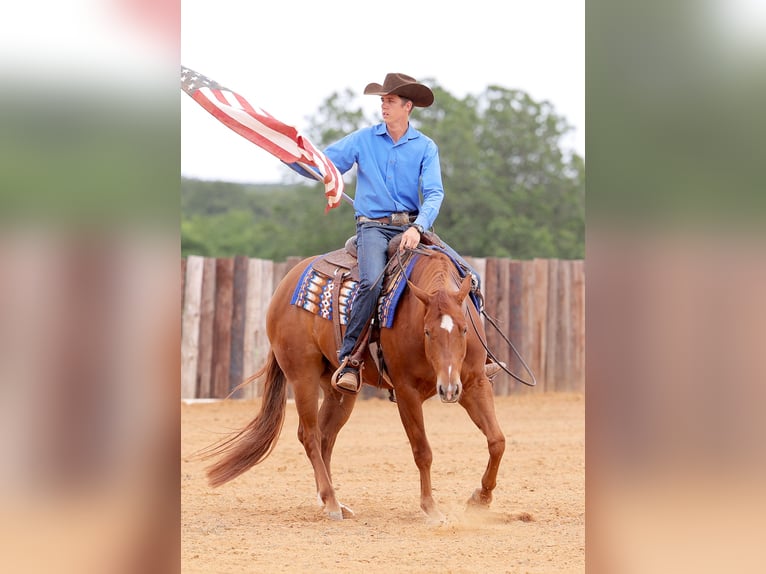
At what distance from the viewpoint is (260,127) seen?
6.16 metres

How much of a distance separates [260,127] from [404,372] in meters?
2.11

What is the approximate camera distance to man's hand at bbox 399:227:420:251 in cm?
702

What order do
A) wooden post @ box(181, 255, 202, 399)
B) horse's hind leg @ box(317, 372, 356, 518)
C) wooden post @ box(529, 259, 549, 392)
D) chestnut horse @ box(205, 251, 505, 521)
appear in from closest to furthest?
1. chestnut horse @ box(205, 251, 505, 521)
2. horse's hind leg @ box(317, 372, 356, 518)
3. wooden post @ box(181, 255, 202, 399)
4. wooden post @ box(529, 259, 549, 392)

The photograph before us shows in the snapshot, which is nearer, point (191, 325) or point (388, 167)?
point (388, 167)

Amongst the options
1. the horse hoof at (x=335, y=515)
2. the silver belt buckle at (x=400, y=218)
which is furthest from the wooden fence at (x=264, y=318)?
the horse hoof at (x=335, y=515)

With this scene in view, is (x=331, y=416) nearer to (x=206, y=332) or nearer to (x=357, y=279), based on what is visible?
(x=357, y=279)

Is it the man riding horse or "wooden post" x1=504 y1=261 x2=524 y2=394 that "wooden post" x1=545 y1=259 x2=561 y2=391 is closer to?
"wooden post" x1=504 y1=261 x2=524 y2=394

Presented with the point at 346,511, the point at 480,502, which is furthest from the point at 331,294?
the point at 480,502

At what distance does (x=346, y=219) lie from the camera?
25.5 meters

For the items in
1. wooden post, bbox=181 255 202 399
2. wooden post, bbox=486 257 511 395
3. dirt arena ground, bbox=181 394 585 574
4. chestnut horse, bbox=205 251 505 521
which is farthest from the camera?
wooden post, bbox=486 257 511 395

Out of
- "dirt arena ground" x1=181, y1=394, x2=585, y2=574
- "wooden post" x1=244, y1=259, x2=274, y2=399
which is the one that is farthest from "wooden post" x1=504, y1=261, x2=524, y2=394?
"wooden post" x1=244, y1=259, x2=274, y2=399

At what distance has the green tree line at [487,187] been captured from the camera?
24.4m

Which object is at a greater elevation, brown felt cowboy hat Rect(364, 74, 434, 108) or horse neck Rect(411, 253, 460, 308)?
brown felt cowboy hat Rect(364, 74, 434, 108)
